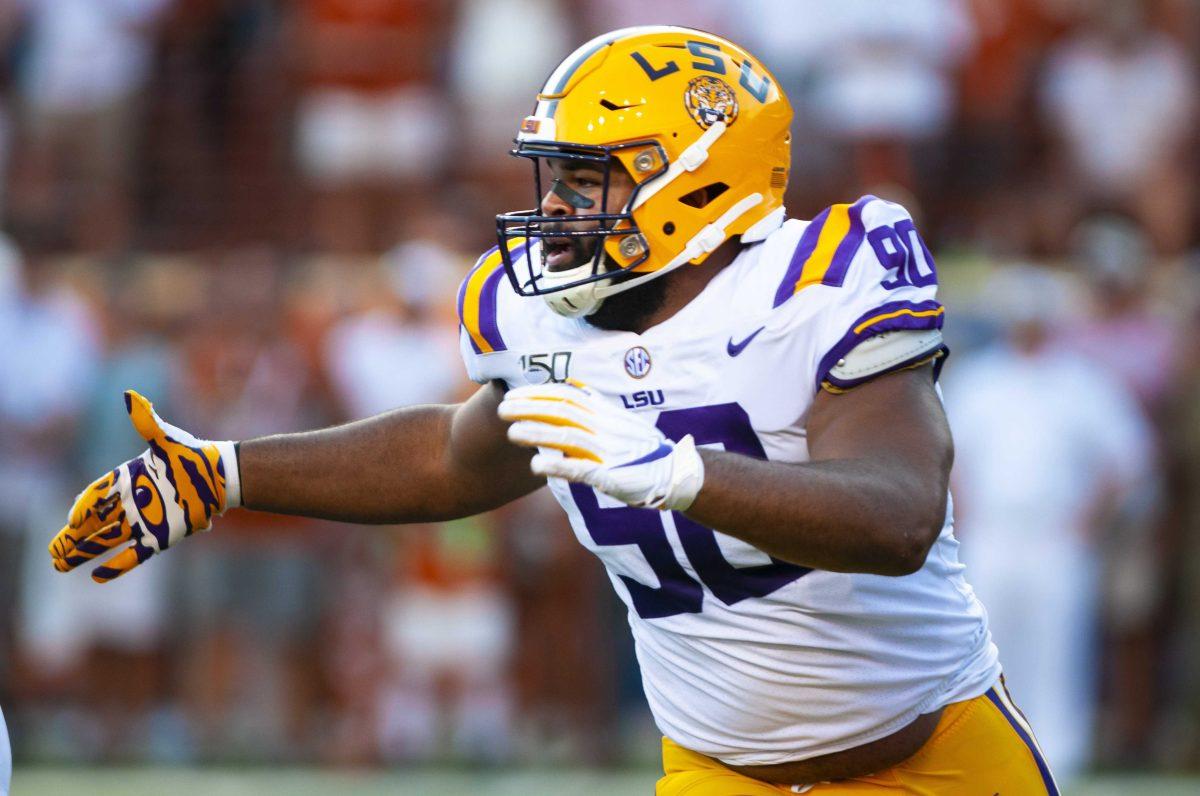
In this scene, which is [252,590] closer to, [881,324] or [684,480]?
[881,324]

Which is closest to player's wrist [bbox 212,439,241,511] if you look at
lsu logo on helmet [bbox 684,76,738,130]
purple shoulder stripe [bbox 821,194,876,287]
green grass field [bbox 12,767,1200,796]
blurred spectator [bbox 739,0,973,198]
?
lsu logo on helmet [bbox 684,76,738,130]

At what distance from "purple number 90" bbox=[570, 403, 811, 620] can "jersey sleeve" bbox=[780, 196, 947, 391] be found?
0.17 metres

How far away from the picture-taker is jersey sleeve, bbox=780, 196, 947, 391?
115 inches

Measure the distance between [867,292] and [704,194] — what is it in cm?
43

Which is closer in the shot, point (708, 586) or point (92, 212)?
→ point (708, 586)

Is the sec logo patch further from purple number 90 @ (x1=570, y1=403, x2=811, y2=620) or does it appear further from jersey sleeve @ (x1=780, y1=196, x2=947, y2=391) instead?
jersey sleeve @ (x1=780, y1=196, x2=947, y2=391)

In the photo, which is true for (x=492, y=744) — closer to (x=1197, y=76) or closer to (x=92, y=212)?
(x=92, y=212)

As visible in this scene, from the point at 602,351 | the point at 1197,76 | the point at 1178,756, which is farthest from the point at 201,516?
the point at 1197,76

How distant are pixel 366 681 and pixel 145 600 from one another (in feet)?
3.28

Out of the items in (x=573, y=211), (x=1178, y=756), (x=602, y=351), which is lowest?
(x=1178, y=756)

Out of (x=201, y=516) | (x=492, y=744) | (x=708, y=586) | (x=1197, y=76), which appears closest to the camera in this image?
(x=708, y=586)

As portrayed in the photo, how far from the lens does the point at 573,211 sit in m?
3.21

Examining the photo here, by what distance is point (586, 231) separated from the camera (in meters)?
3.17

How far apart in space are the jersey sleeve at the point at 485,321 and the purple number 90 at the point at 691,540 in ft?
1.11
